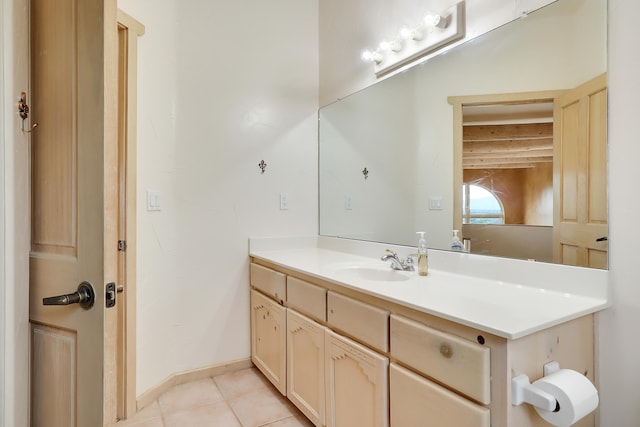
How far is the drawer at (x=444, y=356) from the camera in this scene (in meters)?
0.90

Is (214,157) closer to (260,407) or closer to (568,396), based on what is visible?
(260,407)

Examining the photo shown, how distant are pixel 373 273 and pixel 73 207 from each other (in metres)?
1.30

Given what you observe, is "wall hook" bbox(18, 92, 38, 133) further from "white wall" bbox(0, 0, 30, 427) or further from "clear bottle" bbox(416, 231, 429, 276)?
"clear bottle" bbox(416, 231, 429, 276)

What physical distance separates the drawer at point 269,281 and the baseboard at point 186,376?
1.83 ft

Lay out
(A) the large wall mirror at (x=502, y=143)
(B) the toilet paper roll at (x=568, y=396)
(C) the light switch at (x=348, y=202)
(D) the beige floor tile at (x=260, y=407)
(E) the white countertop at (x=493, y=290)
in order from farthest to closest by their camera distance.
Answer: (C) the light switch at (x=348, y=202)
(D) the beige floor tile at (x=260, y=407)
(A) the large wall mirror at (x=502, y=143)
(E) the white countertop at (x=493, y=290)
(B) the toilet paper roll at (x=568, y=396)

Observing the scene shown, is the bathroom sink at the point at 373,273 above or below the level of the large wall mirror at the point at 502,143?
below

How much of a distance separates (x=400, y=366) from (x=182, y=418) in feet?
4.33

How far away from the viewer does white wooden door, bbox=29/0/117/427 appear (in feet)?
2.99

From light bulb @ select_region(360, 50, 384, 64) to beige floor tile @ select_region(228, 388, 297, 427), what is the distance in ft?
6.74

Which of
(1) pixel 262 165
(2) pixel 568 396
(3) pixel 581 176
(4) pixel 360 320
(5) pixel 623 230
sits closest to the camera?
(2) pixel 568 396

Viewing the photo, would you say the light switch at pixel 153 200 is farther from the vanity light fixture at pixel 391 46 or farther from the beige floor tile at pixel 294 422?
the vanity light fixture at pixel 391 46

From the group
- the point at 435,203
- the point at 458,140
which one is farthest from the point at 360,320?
the point at 458,140

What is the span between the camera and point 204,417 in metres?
1.83

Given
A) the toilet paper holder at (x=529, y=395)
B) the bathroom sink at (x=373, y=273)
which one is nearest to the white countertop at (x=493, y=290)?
the bathroom sink at (x=373, y=273)
